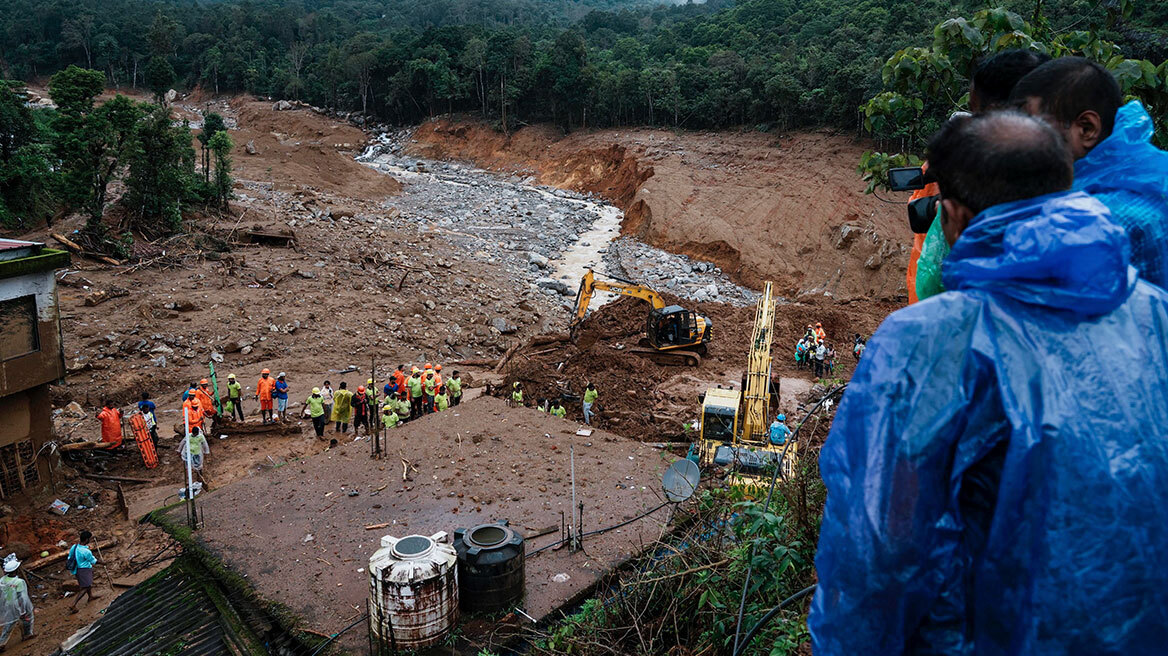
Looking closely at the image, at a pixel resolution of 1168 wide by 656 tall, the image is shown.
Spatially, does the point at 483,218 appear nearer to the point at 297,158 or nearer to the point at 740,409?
the point at 297,158

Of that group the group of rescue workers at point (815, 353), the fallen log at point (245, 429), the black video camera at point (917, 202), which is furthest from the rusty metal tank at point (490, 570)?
the group of rescue workers at point (815, 353)

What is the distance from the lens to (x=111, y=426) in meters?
13.8

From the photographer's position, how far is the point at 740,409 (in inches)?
540

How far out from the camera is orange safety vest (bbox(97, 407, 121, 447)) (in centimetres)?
1377

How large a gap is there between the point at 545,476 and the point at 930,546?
735 cm

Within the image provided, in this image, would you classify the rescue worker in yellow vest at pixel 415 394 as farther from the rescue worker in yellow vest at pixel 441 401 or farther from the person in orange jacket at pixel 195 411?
the person in orange jacket at pixel 195 411

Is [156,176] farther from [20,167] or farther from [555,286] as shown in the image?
[555,286]

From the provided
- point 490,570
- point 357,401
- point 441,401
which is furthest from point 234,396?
point 490,570

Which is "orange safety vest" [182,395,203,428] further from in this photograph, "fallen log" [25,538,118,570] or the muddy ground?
"fallen log" [25,538,118,570]

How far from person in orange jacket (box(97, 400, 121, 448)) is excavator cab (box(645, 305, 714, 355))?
12498 millimetres

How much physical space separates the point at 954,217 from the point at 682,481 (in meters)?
3.82

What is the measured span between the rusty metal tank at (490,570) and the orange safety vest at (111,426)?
36.0 feet

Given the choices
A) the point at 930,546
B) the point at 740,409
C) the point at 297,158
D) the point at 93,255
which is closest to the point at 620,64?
the point at 297,158

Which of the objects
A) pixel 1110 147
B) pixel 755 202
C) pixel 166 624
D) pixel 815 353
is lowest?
pixel 815 353
